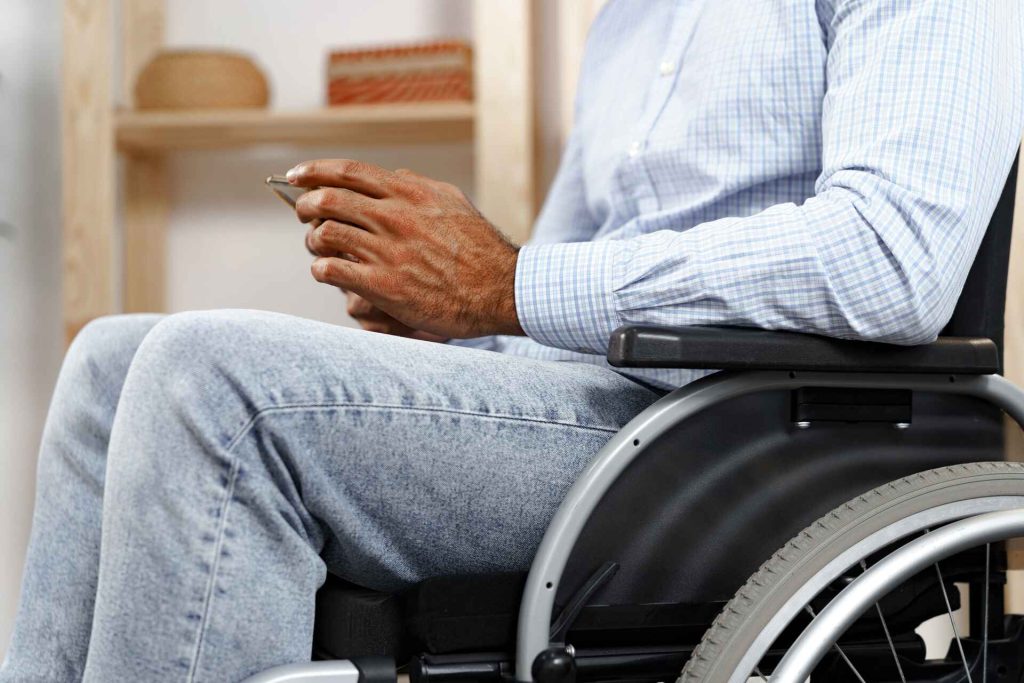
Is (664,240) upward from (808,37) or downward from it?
downward

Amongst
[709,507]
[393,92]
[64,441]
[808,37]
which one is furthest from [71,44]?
[709,507]

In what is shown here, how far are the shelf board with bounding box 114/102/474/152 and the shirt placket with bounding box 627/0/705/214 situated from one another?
837 mm

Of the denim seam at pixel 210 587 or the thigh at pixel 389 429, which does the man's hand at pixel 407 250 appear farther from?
the denim seam at pixel 210 587

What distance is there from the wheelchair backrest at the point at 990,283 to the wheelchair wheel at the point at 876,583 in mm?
121

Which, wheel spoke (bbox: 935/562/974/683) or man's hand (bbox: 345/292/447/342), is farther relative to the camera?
man's hand (bbox: 345/292/447/342)

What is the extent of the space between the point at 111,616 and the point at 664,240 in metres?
0.44

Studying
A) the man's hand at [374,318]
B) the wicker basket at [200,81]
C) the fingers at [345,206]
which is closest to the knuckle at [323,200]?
the fingers at [345,206]

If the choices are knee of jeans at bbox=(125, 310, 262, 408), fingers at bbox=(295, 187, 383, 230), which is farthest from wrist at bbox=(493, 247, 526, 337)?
knee of jeans at bbox=(125, 310, 262, 408)

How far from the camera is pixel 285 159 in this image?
216 cm

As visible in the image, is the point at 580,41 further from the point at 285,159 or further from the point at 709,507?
the point at 709,507

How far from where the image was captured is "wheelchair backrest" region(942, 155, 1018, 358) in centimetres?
78

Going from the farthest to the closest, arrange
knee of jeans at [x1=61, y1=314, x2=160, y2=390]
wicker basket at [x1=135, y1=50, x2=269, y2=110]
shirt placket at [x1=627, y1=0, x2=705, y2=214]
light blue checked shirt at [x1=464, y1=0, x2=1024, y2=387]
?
wicker basket at [x1=135, y1=50, x2=269, y2=110] → shirt placket at [x1=627, y1=0, x2=705, y2=214] → knee of jeans at [x1=61, y1=314, x2=160, y2=390] → light blue checked shirt at [x1=464, y1=0, x2=1024, y2=387]

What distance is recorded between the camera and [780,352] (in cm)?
66

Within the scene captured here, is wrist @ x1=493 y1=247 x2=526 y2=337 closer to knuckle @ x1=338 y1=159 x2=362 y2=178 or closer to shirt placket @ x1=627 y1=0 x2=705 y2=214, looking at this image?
knuckle @ x1=338 y1=159 x2=362 y2=178
